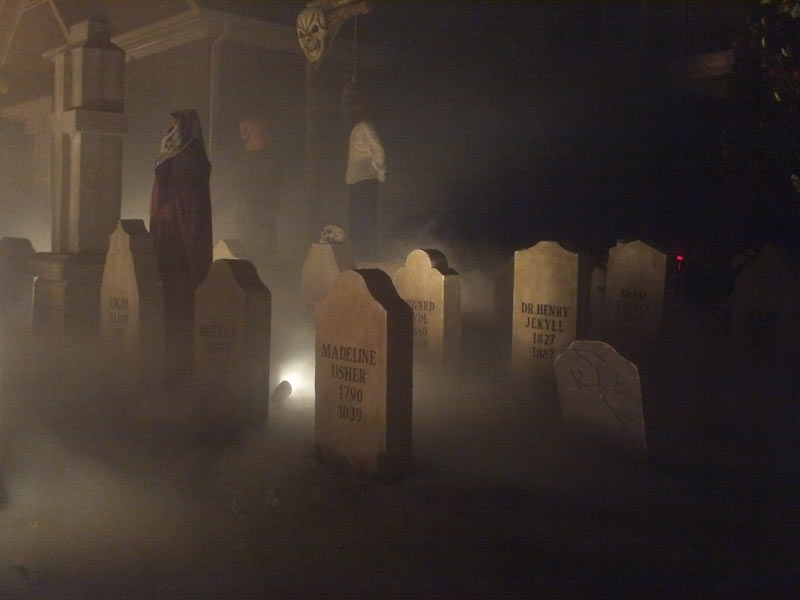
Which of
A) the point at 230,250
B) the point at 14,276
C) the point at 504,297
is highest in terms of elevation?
the point at 230,250

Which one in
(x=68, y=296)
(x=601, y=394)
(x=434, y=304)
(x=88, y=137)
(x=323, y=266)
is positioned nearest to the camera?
(x=601, y=394)

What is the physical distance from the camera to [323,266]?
450 inches

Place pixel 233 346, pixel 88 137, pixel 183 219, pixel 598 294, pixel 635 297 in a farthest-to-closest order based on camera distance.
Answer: pixel 598 294 < pixel 88 137 < pixel 635 297 < pixel 183 219 < pixel 233 346

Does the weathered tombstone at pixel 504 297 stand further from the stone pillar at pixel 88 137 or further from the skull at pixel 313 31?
the stone pillar at pixel 88 137

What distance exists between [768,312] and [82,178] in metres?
8.24

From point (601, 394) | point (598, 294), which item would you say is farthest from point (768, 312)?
point (601, 394)

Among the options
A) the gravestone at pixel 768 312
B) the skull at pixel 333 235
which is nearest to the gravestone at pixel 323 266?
the skull at pixel 333 235

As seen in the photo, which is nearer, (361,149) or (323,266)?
(323,266)

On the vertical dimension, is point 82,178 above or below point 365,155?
below

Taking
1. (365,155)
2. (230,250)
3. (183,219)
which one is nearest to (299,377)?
(183,219)

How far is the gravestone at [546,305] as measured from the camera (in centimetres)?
811

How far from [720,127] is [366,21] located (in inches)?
276

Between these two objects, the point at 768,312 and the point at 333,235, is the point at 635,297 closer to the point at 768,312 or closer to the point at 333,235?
the point at 768,312

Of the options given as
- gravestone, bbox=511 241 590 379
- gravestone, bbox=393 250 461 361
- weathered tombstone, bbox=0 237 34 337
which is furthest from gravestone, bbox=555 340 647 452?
weathered tombstone, bbox=0 237 34 337
